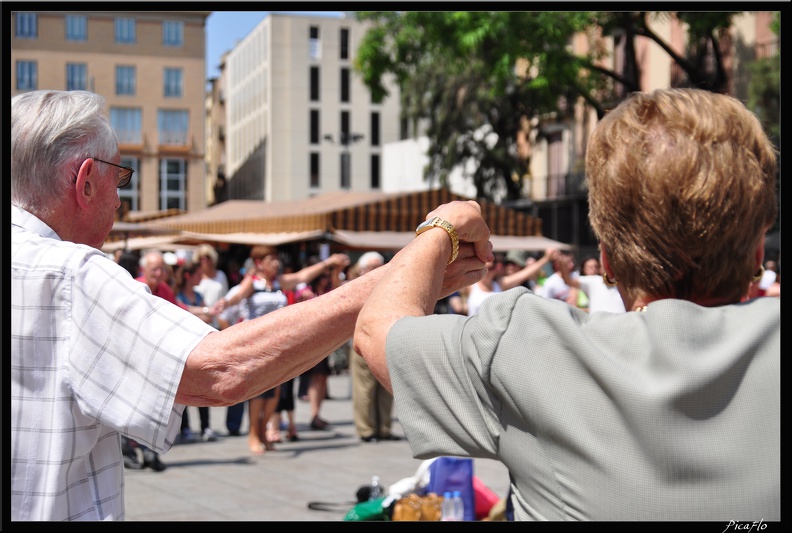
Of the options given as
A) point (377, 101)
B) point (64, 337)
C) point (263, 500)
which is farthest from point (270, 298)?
point (377, 101)

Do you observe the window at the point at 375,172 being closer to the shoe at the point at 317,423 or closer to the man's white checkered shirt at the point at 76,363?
the shoe at the point at 317,423

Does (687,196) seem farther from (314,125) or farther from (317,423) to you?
(314,125)

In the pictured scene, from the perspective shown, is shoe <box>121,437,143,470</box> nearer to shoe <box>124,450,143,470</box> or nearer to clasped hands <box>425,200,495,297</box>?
shoe <box>124,450,143,470</box>

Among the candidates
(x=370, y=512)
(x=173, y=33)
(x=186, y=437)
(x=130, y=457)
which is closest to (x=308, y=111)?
(x=173, y=33)

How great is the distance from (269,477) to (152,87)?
4709 cm

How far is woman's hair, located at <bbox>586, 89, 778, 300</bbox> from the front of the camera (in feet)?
4.67

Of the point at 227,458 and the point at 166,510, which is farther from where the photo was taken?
the point at 227,458

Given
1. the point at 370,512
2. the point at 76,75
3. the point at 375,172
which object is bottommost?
the point at 370,512

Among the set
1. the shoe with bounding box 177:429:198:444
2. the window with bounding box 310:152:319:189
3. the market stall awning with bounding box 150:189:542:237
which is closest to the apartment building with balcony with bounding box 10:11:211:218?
the window with bounding box 310:152:319:189

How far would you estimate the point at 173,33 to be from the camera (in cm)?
5394

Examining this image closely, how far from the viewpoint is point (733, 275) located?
57.4 inches

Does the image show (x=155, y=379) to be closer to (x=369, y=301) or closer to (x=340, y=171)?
(x=369, y=301)

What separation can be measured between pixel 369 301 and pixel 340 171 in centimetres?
6430

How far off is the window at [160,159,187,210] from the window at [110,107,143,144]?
3879 millimetres
